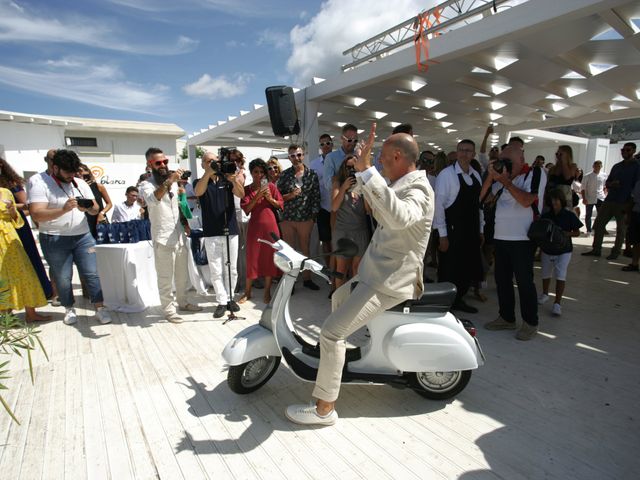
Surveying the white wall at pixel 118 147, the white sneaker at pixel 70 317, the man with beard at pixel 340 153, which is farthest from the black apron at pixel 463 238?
the white wall at pixel 118 147

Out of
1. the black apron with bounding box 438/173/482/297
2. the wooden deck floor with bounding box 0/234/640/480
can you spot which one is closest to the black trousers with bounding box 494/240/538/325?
the wooden deck floor with bounding box 0/234/640/480

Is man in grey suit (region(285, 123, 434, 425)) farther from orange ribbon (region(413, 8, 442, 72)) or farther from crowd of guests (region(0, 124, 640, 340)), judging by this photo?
orange ribbon (region(413, 8, 442, 72))

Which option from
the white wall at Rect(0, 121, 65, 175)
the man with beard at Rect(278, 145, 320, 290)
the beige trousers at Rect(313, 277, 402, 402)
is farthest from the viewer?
the white wall at Rect(0, 121, 65, 175)

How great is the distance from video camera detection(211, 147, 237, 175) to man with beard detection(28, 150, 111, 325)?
133 cm

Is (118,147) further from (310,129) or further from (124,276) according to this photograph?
(124,276)

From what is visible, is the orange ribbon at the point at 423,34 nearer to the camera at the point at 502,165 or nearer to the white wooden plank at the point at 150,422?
the camera at the point at 502,165

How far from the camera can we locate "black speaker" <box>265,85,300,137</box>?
598 centimetres

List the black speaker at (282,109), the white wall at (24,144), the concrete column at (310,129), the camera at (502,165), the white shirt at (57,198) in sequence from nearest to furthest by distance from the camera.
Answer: the camera at (502,165), the white shirt at (57,198), the black speaker at (282,109), the concrete column at (310,129), the white wall at (24,144)

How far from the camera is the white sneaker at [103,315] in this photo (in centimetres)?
398

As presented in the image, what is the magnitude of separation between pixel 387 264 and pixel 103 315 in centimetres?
357

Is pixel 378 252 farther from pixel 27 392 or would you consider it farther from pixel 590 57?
pixel 590 57

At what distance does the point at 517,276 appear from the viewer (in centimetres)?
332

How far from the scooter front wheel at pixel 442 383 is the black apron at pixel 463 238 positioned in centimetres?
170

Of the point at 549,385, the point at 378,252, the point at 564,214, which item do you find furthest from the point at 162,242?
the point at 564,214
